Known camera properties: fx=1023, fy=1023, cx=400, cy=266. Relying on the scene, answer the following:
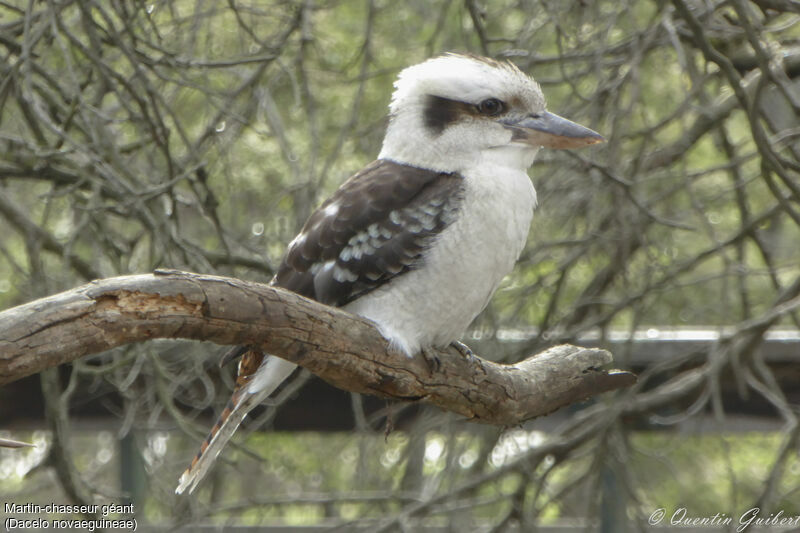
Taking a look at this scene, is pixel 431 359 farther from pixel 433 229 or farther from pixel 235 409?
pixel 235 409

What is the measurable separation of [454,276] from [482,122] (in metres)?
0.45

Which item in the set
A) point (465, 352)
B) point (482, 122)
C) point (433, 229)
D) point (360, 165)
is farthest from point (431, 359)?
point (360, 165)

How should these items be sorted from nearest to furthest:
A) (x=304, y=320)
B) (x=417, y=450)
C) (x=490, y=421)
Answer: (x=304, y=320), (x=490, y=421), (x=417, y=450)

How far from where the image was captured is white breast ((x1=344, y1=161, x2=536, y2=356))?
2.42 m

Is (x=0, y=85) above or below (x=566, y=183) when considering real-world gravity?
above

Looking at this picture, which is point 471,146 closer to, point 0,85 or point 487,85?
point 487,85

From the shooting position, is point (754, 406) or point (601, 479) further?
point (754, 406)

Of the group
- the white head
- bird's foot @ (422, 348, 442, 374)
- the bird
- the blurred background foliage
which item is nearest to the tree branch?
bird's foot @ (422, 348, 442, 374)

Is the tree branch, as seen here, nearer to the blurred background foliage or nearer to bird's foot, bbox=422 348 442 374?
bird's foot, bbox=422 348 442 374

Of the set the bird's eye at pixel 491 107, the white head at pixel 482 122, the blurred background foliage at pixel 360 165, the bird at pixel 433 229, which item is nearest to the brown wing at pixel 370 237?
the bird at pixel 433 229

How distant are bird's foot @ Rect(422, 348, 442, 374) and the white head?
47cm

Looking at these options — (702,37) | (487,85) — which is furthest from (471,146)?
(702,37)

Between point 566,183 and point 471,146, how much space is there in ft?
3.62

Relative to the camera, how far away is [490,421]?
2.46m
